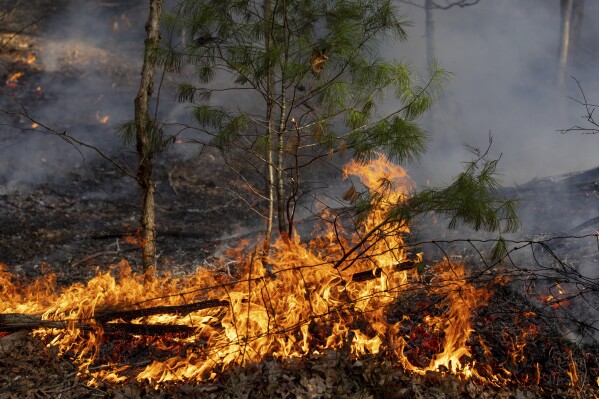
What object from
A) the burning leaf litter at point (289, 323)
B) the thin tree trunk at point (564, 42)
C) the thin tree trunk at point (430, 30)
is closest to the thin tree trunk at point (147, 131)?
the burning leaf litter at point (289, 323)

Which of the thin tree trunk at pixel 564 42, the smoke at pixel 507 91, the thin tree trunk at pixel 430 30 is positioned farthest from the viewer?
the smoke at pixel 507 91

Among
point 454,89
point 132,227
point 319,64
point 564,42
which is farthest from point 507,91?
point 319,64

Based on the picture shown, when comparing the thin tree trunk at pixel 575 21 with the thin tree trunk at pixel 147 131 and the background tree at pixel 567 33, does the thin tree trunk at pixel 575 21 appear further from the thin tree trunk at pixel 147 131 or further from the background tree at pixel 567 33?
the thin tree trunk at pixel 147 131

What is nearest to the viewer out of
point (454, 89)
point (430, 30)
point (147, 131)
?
point (147, 131)

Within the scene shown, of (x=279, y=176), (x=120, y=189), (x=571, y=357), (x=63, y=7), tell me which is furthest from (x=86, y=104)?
(x=571, y=357)

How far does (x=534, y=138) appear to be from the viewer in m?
18.4

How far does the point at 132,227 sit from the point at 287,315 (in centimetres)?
610

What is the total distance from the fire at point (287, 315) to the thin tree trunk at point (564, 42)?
13.9 metres

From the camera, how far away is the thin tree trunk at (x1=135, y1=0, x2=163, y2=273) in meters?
6.48

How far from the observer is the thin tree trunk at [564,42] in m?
16.5

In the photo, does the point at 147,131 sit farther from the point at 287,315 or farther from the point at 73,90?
the point at 73,90

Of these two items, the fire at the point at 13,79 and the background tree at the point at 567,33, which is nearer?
the fire at the point at 13,79

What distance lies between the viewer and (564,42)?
16750 mm

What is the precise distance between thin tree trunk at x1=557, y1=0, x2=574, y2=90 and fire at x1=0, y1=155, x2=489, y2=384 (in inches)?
549
